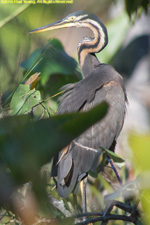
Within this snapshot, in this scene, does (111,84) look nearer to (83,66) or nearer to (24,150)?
(83,66)

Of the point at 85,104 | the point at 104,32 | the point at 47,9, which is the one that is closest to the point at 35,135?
the point at 47,9

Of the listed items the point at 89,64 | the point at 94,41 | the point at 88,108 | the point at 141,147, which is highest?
the point at 141,147

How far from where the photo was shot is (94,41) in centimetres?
235

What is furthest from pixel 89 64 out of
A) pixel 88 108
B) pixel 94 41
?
pixel 88 108

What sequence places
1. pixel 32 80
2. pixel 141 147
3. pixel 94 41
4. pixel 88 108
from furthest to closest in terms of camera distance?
pixel 94 41 < pixel 88 108 < pixel 32 80 < pixel 141 147

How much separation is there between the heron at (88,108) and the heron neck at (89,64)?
6cm

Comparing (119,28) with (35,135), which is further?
(119,28)

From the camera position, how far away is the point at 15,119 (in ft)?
1.57

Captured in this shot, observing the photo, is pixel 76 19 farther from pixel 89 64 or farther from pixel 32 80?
pixel 32 80

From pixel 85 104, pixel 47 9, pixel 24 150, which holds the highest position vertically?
pixel 47 9

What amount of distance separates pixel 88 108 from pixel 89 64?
1.85 feet

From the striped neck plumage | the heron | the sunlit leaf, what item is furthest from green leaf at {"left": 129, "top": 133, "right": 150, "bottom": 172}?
the striped neck plumage

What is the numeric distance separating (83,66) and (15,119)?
1976mm

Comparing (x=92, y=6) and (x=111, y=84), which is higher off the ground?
(x=92, y=6)
